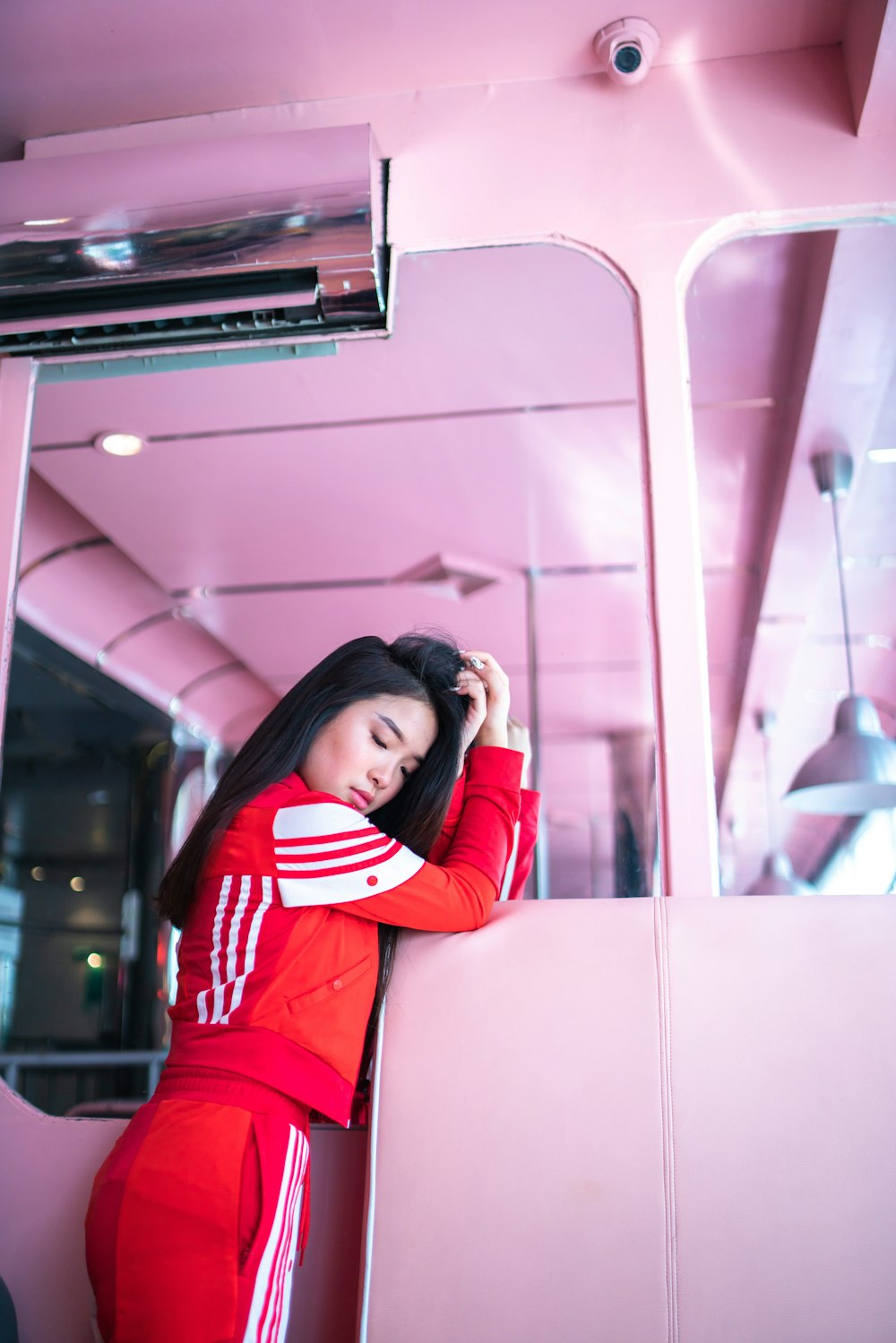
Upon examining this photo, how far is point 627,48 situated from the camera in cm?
205

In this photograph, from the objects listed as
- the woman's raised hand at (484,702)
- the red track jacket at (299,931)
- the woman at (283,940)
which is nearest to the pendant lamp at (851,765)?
the woman's raised hand at (484,702)

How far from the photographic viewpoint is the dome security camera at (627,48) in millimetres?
2023

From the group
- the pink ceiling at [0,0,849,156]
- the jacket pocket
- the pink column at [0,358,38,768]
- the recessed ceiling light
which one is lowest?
the jacket pocket

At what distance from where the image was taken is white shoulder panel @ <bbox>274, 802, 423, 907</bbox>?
151 cm

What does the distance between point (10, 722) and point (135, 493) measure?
7.47 ft

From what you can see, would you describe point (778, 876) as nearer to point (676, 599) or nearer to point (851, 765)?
point (851, 765)

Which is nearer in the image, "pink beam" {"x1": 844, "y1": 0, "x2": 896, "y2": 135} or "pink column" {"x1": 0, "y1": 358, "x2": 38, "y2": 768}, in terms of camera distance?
"pink beam" {"x1": 844, "y1": 0, "x2": 896, "y2": 135}

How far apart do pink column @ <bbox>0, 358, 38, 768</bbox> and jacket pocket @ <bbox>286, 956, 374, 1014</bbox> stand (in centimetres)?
93

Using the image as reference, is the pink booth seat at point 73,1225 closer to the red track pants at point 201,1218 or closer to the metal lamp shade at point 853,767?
the red track pants at point 201,1218

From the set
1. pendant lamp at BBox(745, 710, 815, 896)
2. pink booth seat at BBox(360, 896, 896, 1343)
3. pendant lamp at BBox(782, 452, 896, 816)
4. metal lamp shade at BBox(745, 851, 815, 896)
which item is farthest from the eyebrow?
metal lamp shade at BBox(745, 851, 815, 896)

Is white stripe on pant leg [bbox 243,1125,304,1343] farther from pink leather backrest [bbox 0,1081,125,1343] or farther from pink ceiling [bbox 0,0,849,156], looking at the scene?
pink ceiling [bbox 0,0,849,156]

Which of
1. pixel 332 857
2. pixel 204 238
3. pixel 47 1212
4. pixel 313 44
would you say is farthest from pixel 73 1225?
pixel 313 44

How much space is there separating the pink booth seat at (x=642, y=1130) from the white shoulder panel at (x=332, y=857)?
0.15m

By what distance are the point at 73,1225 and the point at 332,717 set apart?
934mm
